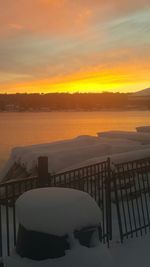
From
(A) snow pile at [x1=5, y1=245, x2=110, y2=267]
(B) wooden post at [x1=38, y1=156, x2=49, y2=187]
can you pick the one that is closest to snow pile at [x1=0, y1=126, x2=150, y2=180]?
(B) wooden post at [x1=38, y1=156, x2=49, y2=187]

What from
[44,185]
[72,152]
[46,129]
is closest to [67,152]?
[72,152]

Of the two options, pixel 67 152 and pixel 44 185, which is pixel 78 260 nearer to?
pixel 44 185

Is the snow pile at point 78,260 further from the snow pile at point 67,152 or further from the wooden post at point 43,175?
the snow pile at point 67,152

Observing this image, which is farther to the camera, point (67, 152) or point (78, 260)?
point (67, 152)

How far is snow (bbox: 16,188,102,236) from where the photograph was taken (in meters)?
4.31

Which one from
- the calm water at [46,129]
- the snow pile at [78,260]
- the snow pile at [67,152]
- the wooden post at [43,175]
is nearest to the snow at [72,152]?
the snow pile at [67,152]

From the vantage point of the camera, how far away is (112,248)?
6.89 metres

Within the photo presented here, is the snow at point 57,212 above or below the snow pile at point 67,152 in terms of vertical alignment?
above

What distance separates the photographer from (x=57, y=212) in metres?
4.33

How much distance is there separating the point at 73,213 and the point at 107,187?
312cm

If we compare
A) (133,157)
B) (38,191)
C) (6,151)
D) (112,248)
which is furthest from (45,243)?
(6,151)

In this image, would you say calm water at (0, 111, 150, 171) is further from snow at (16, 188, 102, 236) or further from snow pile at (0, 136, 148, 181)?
snow at (16, 188, 102, 236)

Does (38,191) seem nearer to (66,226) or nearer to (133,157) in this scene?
(66,226)

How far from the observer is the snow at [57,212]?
170 inches
